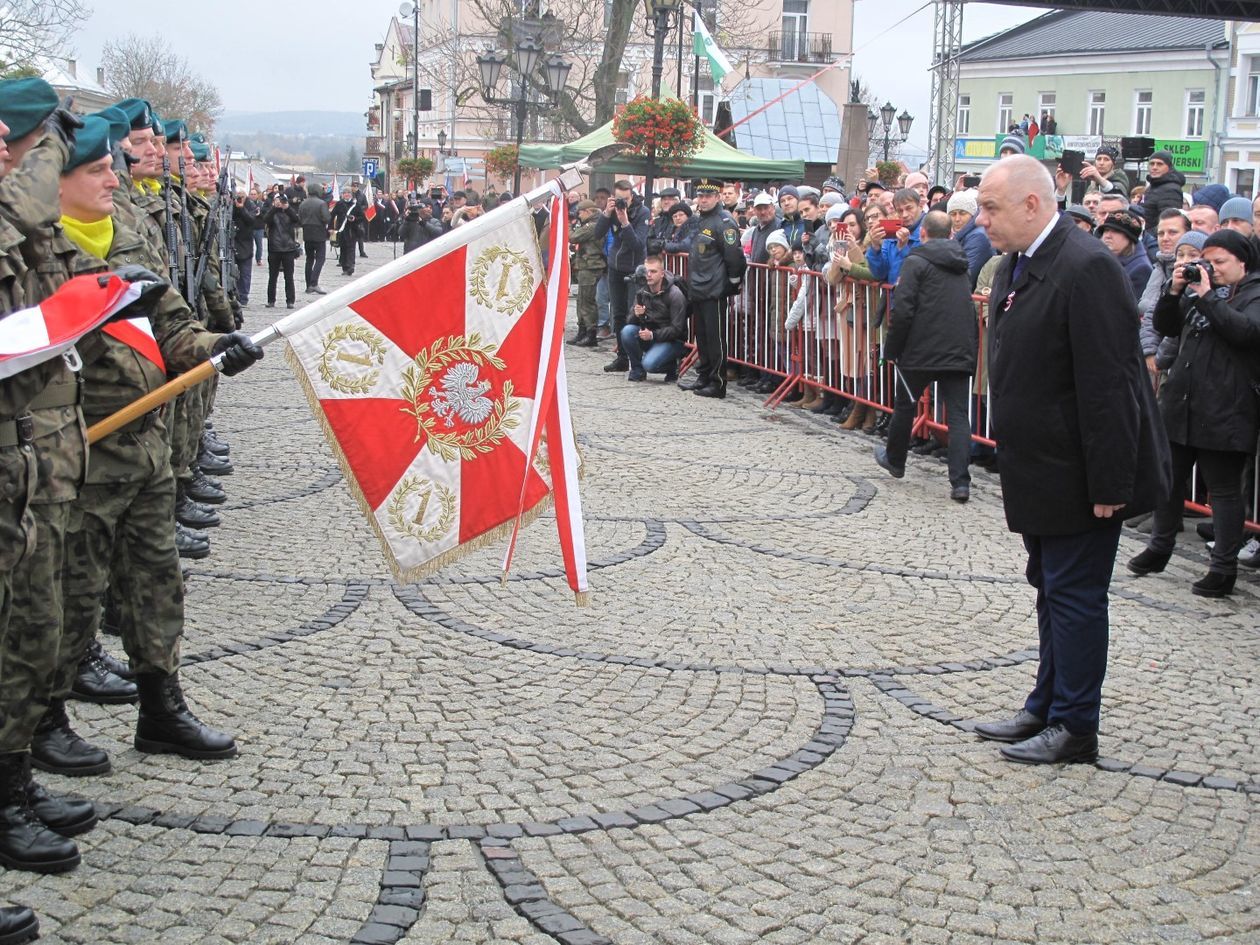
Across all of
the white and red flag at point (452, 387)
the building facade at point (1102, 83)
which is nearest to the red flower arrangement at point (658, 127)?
the white and red flag at point (452, 387)

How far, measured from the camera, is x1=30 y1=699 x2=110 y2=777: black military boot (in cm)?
466

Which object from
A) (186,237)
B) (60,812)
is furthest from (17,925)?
(186,237)

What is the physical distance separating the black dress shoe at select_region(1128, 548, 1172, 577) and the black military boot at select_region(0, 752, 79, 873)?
582 centimetres

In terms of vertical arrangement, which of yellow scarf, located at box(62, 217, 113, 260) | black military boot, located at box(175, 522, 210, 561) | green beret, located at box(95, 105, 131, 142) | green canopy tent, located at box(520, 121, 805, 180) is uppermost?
green canopy tent, located at box(520, 121, 805, 180)

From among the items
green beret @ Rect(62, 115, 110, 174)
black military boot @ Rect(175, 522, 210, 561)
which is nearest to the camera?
green beret @ Rect(62, 115, 110, 174)

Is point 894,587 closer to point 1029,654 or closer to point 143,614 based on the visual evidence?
point 1029,654

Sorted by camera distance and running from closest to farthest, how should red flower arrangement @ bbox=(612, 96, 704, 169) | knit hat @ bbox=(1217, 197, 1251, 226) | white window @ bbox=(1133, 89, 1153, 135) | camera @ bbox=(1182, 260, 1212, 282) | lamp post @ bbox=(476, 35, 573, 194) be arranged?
camera @ bbox=(1182, 260, 1212, 282) → knit hat @ bbox=(1217, 197, 1251, 226) → red flower arrangement @ bbox=(612, 96, 704, 169) → lamp post @ bbox=(476, 35, 573, 194) → white window @ bbox=(1133, 89, 1153, 135)

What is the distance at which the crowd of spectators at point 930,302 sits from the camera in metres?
7.32

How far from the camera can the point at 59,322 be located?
3598 mm

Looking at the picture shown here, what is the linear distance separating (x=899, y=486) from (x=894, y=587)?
2.86 meters

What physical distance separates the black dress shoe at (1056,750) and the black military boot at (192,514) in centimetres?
500

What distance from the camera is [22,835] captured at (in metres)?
4.00

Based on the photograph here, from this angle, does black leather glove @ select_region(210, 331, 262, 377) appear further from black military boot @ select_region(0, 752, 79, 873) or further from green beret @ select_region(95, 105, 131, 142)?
green beret @ select_region(95, 105, 131, 142)

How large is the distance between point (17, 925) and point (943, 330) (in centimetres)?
748
